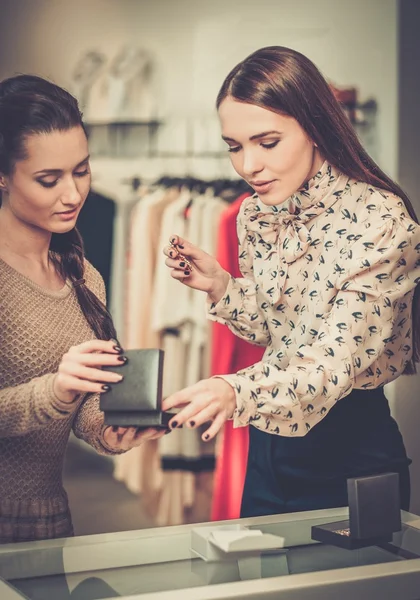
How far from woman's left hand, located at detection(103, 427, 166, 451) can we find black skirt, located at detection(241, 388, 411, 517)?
479 mm

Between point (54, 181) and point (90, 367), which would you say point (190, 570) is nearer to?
point (90, 367)

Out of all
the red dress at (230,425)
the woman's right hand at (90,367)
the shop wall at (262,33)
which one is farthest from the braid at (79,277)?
the shop wall at (262,33)

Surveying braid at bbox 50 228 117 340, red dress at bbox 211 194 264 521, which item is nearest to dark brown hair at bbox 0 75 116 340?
braid at bbox 50 228 117 340

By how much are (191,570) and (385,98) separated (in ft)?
8.08

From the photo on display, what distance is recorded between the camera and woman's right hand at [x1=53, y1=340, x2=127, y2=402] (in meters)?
1.80

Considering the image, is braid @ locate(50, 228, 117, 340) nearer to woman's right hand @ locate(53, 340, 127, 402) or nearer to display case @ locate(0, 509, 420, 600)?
woman's right hand @ locate(53, 340, 127, 402)

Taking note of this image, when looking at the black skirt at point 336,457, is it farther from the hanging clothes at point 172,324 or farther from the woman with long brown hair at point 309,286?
the hanging clothes at point 172,324

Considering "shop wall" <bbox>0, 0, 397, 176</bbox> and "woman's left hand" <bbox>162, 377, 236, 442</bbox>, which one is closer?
"woman's left hand" <bbox>162, 377, 236, 442</bbox>

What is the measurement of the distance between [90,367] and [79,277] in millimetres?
463

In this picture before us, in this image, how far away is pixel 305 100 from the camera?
218cm

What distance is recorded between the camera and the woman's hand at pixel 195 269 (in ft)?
7.52

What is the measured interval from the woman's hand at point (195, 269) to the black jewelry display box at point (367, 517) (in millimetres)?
750

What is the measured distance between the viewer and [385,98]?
11.8ft

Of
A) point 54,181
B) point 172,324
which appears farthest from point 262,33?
point 54,181
